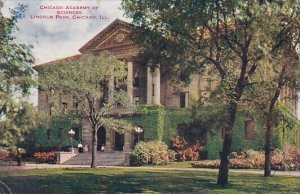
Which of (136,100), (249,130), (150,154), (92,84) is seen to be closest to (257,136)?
(249,130)

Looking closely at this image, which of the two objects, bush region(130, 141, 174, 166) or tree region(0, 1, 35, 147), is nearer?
tree region(0, 1, 35, 147)

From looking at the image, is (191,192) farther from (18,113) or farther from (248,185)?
(18,113)

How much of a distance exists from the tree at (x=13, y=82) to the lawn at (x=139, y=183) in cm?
126

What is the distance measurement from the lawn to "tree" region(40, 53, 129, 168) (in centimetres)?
373

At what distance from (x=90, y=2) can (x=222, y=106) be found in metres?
3.95

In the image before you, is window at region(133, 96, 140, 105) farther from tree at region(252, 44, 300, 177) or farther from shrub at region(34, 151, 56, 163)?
tree at region(252, 44, 300, 177)

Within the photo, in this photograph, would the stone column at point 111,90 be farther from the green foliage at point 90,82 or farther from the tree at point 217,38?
the tree at point 217,38

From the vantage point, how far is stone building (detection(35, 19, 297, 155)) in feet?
48.9

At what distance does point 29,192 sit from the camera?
1195cm

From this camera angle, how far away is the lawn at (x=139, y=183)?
1209 centimetres

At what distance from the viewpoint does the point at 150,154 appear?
19.6 metres

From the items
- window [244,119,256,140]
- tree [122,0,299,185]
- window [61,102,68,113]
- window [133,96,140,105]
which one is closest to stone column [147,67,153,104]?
window [133,96,140,105]

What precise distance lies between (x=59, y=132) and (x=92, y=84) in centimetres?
579

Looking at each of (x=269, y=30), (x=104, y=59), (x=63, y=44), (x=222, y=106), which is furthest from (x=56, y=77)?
(x=269, y=30)
